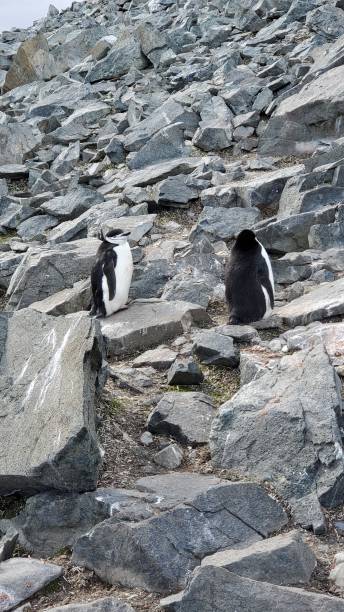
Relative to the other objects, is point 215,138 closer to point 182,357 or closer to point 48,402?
point 182,357

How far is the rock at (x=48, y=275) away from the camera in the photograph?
9648 mm

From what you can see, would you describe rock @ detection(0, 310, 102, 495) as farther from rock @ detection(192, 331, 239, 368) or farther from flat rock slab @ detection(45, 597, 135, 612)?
rock @ detection(192, 331, 239, 368)

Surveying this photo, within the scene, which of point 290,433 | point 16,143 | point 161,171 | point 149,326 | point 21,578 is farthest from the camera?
point 16,143

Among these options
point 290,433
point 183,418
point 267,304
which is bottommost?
point 267,304

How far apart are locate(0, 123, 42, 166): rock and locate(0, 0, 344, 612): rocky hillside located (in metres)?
0.05

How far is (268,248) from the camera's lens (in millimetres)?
9625

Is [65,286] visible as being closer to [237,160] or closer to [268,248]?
[268,248]

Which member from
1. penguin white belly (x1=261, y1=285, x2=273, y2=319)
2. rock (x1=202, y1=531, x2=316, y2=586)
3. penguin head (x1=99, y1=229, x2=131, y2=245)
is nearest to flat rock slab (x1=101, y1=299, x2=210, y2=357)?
penguin white belly (x1=261, y1=285, x2=273, y2=319)

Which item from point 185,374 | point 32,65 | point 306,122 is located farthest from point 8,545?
point 32,65

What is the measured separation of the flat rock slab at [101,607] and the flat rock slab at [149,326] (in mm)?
3848

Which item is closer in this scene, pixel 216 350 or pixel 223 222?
pixel 216 350

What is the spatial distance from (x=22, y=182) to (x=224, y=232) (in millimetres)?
6010

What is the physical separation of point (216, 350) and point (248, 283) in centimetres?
128

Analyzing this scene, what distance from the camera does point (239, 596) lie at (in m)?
3.58
